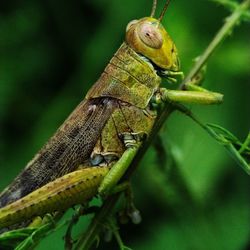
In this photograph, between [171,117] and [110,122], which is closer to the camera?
[110,122]

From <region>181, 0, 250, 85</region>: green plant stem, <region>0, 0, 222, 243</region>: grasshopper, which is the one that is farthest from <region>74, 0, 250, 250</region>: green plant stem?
<region>0, 0, 222, 243</region>: grasshopper

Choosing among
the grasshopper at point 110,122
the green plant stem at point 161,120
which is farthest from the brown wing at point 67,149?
the green plant stem at point 161,120

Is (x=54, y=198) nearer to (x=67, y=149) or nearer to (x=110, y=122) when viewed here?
(x=67, y=149)

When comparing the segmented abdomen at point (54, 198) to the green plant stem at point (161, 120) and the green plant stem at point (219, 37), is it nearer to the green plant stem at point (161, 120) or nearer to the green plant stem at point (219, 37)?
the green plant stem at point (161, 120)

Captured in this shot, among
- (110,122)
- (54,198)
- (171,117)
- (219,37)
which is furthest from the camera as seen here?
(171,117)

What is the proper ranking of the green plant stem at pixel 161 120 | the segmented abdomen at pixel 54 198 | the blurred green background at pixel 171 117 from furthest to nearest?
the blurred green background at pixel 171 117 < the segmented abdomen at pixel 54 198 < the green plant stem at pixel 161 120

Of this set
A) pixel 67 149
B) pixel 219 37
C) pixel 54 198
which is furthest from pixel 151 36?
pixel 54 198

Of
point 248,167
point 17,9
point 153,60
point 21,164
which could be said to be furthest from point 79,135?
point 17,9
